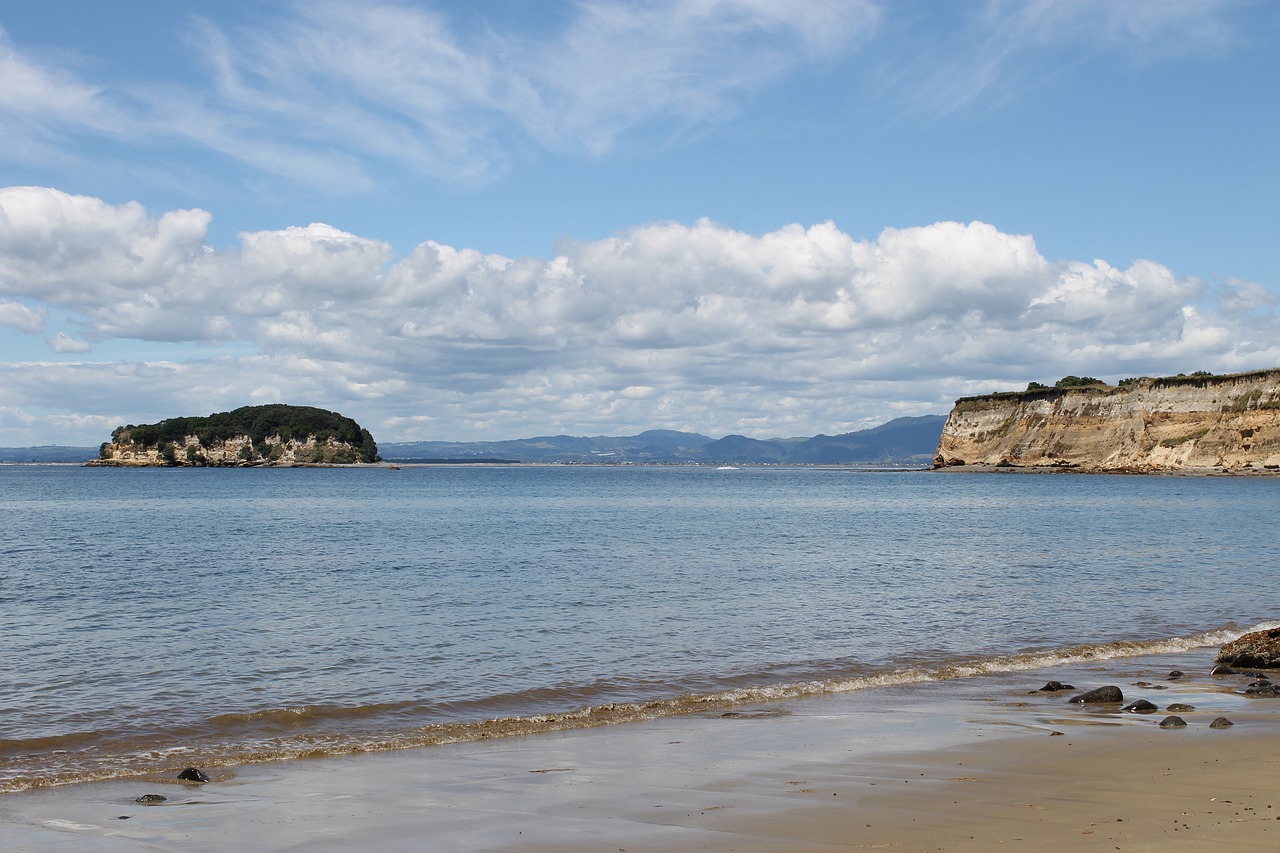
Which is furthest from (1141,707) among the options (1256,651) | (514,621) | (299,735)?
(514,621)

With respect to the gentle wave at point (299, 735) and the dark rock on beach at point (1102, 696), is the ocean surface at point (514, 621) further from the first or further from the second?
the dark rock on beach at point (1102, 696)

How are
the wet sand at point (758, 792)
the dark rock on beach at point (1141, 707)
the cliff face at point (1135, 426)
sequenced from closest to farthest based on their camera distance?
the wet sand at point (758, 792) → the dark rock on beach at point (1141, 707) → the cliff face at point (1135, 426)

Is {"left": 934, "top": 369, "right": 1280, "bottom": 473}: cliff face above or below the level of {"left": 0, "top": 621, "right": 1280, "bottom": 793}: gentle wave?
above

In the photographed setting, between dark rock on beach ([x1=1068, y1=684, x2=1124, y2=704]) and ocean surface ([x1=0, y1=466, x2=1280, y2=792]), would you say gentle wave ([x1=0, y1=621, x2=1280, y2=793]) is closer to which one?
ocean surface ([x1=0, y1=466, x2=1280, y2=792])

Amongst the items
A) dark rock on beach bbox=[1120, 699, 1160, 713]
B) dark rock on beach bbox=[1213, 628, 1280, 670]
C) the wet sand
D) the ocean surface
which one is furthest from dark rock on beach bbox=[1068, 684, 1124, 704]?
dark rock on beach bbox=[1213, 628, 1280, 670]

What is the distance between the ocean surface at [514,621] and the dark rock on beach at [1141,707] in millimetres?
3933

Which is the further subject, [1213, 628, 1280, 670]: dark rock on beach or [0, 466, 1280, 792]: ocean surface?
[1213, 628, 1280, 670]: dark rock on beach

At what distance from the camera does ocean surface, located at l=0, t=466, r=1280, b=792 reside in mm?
14242

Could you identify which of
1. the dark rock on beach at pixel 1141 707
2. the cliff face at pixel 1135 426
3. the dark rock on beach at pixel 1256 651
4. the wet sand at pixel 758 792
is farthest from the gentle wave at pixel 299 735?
the cliff face at pixel 1135 426

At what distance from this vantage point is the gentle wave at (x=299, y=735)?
11.8 m

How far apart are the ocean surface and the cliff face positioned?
7289 cm

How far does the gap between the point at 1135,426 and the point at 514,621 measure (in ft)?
417

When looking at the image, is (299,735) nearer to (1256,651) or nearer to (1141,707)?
(1141,707)

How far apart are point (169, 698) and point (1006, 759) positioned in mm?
12375
